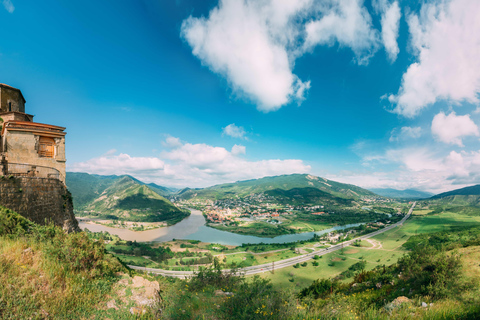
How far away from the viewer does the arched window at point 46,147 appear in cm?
1231

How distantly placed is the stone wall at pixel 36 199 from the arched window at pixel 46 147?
3.91 meters

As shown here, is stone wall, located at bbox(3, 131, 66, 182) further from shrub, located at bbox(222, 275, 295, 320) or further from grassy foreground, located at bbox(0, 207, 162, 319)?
shrub, located at bbox(222, 275, 295, 320)

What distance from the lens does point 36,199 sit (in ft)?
28.0

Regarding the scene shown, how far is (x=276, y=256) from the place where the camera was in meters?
49.2

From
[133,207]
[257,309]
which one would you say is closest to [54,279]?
[257,309]

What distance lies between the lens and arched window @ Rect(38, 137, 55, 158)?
12312 mm

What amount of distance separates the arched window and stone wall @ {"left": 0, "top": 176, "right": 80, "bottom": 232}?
12.8ft

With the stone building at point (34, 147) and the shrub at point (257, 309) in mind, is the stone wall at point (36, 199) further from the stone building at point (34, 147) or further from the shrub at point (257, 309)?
the shrub at point (257, 309)

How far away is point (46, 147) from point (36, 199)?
19.8 feet

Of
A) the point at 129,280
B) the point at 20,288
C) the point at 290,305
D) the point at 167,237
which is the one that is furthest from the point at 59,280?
the point at 167,237

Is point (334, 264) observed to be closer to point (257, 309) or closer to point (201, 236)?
point (257, 309)

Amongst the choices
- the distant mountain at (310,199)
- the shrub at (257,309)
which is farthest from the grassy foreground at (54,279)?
the distant mountain at (310,199)

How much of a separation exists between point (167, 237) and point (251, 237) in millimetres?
32512

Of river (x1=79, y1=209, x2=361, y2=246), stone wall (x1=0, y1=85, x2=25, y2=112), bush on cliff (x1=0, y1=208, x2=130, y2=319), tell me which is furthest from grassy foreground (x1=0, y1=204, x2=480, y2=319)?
river (x1=79, y1=209, x2=361, y2=246)
